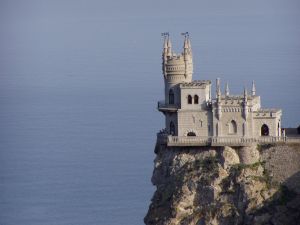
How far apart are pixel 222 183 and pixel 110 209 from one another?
28.4 metres

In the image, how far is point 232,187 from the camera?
11056 centimetres

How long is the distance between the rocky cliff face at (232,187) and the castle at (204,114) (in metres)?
1.01

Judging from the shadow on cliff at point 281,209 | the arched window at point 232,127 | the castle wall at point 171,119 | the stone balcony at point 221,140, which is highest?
the castle wall at point 171,119

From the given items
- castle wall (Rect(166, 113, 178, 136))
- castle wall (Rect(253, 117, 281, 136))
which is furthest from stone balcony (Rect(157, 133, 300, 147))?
castle wall (Rect(166, 113, 178, 136))

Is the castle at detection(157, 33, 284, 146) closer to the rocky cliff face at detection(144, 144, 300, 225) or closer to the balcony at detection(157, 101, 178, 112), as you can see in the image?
the balcony at detection(157, 101, 178, 112)

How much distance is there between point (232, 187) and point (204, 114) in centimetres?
602

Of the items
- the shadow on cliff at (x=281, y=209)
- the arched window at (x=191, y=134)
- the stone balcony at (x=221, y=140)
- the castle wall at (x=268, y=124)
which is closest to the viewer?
the shadow on cliff at (x=281, y=209)

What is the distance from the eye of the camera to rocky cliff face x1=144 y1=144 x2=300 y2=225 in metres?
110

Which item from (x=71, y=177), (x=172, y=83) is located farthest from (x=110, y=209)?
(x=172, y=83)

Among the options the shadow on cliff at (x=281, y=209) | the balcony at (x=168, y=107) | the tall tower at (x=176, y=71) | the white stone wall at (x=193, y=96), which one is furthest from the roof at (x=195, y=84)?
the shadow on cliff at (x=281, y=209)

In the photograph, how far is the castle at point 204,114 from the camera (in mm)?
113250

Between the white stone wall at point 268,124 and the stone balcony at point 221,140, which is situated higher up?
the white stone wall at point 268,124

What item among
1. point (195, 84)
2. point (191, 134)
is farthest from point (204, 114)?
point (195, 84)

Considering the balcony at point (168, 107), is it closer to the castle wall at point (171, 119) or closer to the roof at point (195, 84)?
the castle wall at point (171, 119)
